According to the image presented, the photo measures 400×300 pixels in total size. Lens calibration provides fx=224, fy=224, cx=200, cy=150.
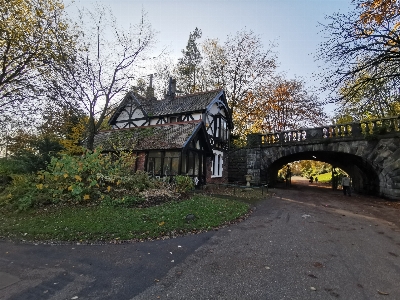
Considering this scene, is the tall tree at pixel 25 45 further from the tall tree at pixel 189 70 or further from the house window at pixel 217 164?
the tall tree at pixel 189 70

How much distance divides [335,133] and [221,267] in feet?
48.8

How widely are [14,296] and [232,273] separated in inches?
142

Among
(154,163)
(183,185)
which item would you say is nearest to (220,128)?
(154,163)

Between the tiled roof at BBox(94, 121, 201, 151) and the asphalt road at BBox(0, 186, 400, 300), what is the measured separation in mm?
8901

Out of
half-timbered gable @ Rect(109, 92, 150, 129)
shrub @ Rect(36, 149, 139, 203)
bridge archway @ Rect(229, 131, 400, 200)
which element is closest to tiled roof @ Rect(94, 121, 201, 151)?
half-timbered gable @ Rect(109, 92, 150, 129)

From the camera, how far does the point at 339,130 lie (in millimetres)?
15594

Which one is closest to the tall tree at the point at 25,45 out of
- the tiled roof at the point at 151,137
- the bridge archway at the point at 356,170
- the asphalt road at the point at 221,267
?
the tiled roof at the point at 151,137

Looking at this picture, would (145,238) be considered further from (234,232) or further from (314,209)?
(314,209)

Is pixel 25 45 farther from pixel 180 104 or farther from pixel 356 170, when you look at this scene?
pixel 356 170

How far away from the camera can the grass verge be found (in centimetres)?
632

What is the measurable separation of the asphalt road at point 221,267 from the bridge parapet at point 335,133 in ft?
30.7

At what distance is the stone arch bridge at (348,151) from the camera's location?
13.4m

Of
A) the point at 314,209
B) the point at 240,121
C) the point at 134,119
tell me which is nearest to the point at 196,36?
the point at 240,121

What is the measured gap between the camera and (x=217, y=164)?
68.2ft
